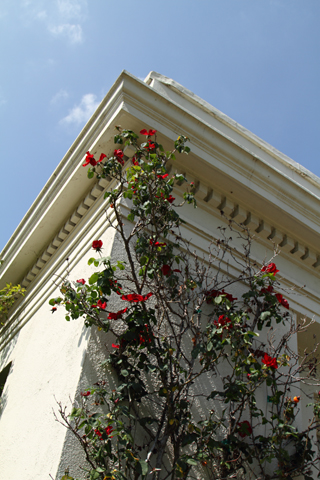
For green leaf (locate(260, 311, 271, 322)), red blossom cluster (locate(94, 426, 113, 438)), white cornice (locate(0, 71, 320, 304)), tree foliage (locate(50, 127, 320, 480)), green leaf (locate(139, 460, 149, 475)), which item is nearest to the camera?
green leaf (locate(139, 460, 149, 475))

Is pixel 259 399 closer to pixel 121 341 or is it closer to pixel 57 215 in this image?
pixel 121 341

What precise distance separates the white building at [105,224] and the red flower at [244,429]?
40.4 inches

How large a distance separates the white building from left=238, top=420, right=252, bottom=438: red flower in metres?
1.03

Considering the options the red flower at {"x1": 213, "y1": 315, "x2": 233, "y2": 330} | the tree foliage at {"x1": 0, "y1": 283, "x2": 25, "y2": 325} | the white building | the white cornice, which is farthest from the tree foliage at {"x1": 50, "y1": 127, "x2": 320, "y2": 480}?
the tree foliage at {"x1": 0, "y1": 283, "x2": 25, "y2": 325}

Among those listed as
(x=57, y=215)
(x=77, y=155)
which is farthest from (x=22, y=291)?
(x=77, y=155)

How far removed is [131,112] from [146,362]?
80.2 inches

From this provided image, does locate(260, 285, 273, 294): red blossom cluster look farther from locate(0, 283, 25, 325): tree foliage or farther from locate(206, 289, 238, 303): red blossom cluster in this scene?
locate(0, 283, 25, 325): tree foliage

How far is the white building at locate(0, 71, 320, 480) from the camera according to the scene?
308 cm

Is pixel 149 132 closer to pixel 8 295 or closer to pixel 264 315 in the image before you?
pixel 264 315

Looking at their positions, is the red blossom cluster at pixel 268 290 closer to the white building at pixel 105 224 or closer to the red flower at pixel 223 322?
the red flower at pixel 223 322

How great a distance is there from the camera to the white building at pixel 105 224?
3.08 metres

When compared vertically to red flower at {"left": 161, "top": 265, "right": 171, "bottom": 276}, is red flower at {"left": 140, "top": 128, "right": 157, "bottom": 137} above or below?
above

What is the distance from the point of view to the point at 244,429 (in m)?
2.85

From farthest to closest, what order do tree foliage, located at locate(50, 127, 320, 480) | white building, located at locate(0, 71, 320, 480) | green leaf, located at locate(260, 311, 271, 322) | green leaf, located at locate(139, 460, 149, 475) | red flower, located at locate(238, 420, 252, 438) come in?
green leaf, located at locate(260, 311, 271, 322) → white building, located at locate(0, 71, 320, 480) → red flower, located at locate(238, 420, 252, 438) → tree foliage, located at locate(50, 127, 320, 480) → green leaf, located at locate(139, 460, 149, 475)
